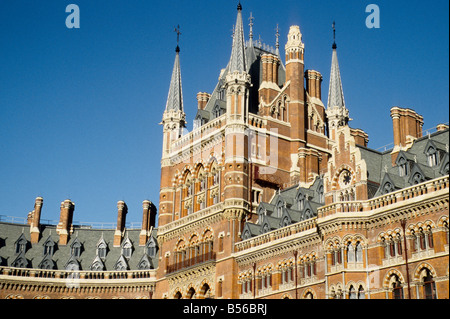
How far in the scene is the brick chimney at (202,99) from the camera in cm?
8912

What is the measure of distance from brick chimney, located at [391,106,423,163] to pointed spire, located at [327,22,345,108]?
16.0m

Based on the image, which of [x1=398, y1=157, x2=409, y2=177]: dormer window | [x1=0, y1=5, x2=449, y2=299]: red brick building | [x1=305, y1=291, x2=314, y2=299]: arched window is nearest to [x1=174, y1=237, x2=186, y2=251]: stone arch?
[x1=0, y1=5, x2=449, y2=299]: red brick building

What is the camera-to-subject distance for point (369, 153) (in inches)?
2510

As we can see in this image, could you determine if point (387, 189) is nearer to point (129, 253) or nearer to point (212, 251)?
point (212, 251)

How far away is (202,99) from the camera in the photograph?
89.4 meters

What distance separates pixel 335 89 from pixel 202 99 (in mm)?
15773

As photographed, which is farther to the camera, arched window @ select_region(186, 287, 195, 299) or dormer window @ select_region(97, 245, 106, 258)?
dormer window @ select_region(97, 245, 106, 258)

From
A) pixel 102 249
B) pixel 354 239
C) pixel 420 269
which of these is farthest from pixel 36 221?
pixel 420 269

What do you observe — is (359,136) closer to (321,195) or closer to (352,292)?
(321,195)

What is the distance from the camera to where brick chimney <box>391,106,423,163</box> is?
64.6m

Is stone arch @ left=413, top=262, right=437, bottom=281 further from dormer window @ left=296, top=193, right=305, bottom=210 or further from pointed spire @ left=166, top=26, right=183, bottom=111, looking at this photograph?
pointed spire @ left=166, top=26, right=183, bottom=111

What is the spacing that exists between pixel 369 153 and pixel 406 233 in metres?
11.0

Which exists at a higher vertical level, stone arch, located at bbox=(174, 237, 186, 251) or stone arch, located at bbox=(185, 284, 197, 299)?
stone arch, located at bbox=(174, 237, 186, 251)

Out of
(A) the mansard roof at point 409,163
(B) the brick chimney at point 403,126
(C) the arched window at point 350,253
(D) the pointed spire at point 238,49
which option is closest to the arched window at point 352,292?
(C) the arched window at point 350,253
